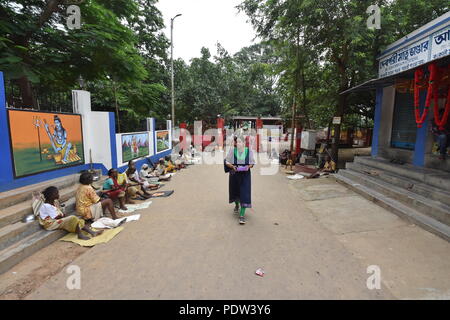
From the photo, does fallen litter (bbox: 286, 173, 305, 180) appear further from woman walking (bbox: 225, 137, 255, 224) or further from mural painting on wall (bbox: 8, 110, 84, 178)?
mural painting on wall (bbox: 8, 110, 84, 178)

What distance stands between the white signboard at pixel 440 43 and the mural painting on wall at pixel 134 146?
925 centimetres

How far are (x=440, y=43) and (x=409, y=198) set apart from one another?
3.84 metres

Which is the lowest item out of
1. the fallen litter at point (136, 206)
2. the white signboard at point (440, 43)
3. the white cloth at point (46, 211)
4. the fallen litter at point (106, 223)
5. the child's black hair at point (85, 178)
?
the fallen litter at point (136, 206)

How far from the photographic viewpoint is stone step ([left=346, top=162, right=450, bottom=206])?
195 inches

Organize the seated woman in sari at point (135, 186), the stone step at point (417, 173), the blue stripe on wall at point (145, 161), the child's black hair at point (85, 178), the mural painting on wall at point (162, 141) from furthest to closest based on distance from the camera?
the mural painting on wall at point (162, 141) → the blue stripe on wall at point (145, 161) → the seated woman in sari at point (135, 186) → the stone step at point (417, 173) → the child's black hair at point (85, 178)

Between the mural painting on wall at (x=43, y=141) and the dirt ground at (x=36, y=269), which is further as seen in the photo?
the mural painting on wall at (x=43, y=141)

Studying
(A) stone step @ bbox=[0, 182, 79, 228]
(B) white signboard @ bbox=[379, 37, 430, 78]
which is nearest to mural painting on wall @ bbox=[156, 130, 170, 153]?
(A) stone step @ bbox=[0, 182, 79, 228]

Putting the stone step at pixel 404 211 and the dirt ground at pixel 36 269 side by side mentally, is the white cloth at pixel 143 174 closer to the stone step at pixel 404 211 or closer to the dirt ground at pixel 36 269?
the dirt ground at pixel 36 269

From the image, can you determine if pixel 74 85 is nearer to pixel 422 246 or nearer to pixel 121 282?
pixel 121 282

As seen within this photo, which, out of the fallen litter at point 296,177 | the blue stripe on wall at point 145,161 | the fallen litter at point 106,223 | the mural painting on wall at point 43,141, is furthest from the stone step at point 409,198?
the mural painting on wall at point 43,141

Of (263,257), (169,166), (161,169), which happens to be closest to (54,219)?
(263,257)

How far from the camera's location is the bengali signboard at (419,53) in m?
5.75

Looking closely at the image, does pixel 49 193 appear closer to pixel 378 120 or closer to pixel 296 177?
pixel 296 177
